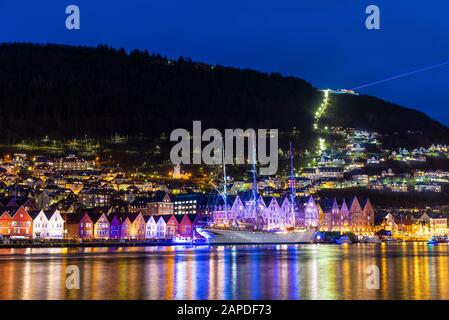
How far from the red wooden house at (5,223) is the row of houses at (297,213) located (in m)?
35.6

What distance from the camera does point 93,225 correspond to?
106562 millimetres

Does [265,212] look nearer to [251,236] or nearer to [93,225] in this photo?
[251,236]

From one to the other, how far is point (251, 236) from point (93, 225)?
2619cm

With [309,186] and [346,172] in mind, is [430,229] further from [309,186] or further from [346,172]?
[346,172]

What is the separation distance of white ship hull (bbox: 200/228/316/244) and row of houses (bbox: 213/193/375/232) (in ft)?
13.5

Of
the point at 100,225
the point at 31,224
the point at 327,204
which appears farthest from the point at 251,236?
the point at 327,204

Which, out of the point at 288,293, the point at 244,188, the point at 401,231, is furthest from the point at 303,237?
the point at 288,293

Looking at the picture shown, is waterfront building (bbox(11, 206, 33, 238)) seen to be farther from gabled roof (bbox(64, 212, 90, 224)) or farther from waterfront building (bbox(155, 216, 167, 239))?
waterfront building (bbox(155, 216, 167, 239))

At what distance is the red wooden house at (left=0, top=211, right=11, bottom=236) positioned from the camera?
95.1 meters

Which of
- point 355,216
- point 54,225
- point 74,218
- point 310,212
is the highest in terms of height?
point 310,212

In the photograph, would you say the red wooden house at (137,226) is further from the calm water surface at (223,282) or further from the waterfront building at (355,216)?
the calm water surface at (223,282)

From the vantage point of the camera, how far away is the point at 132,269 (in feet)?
135

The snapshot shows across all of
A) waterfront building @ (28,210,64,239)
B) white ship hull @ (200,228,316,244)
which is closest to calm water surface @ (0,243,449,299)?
white ship hull @ (200,228,316,244)
